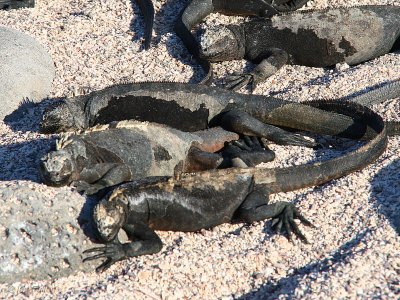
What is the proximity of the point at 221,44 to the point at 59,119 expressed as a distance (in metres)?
1.71

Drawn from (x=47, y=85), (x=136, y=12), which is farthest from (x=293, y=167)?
(x=136, y=12)

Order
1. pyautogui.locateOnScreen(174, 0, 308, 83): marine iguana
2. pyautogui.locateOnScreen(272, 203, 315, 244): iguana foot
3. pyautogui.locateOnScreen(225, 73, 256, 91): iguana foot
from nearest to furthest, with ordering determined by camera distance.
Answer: pyautogui.locateOnScreen(272, 203, 315, 244): iguana foot
pyautogui.locateOnScreen(225, 73, 256, 91): iguana foot
pyautogui.locateOnScreen(174, 0, 308, 83): marine iguana

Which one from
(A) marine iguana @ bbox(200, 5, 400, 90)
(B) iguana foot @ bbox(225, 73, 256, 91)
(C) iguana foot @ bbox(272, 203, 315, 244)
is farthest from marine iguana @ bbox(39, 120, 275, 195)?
(A) marine iguana @ bbox(200, 5, 400, 90)

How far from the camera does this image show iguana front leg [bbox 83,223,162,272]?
186 inches

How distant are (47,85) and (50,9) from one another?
1377 mm

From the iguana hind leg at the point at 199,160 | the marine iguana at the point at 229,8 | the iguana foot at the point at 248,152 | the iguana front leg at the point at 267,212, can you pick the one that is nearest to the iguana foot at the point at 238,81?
the marine iguana at the point at 229,8

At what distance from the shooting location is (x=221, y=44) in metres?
7.32

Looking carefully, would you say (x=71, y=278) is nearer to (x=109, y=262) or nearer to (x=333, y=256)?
(x=109, y=262)

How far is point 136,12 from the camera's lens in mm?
7949

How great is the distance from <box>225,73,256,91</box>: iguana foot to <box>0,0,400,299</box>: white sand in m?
0.11

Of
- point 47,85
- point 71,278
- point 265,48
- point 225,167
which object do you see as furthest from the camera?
point 265,48

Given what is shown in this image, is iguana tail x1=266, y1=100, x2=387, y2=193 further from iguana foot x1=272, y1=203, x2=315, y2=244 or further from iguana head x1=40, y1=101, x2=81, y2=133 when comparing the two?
iguana head x1=40, y1=101, x2=81, y2=133

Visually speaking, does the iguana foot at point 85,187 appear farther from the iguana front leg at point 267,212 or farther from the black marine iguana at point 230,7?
the black marine iguana at point 230,7

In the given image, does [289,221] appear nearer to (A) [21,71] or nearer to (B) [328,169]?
(B) [328,169]
